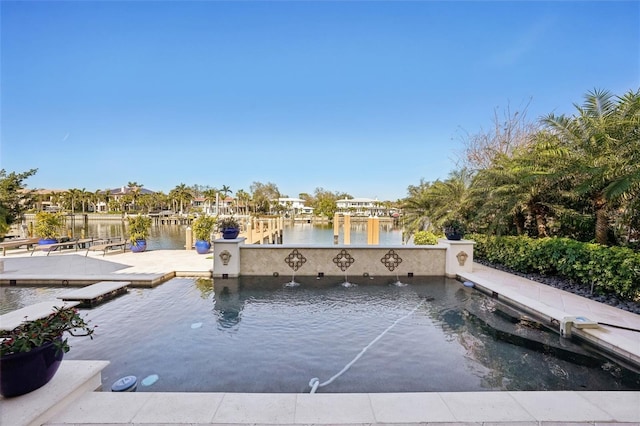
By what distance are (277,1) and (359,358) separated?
10.6 metres

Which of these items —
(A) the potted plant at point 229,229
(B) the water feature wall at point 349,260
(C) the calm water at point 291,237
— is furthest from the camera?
(C) the calm water at point 291,237

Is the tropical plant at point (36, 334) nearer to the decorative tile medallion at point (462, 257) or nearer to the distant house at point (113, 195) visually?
the decorative tile medallion at point (462, 257)

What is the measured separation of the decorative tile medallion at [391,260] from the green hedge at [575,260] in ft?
10.3

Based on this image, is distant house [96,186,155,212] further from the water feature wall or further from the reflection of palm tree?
the reflection of palm tree

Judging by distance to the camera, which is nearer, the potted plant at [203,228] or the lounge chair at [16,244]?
the lounge chair at [16,244]

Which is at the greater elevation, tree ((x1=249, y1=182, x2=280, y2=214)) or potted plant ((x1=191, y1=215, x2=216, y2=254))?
tree ((x1=249, y1=182, x2=280, y2=214))

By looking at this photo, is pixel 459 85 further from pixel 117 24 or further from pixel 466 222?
pixel 117 24

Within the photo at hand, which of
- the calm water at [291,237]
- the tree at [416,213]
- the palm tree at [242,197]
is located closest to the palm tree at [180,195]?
the palm tree at [242,197]

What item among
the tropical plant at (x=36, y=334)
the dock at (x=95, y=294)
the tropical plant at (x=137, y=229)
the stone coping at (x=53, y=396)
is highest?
the tropical plant at (x=137, y=229)

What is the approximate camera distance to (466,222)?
12.0m

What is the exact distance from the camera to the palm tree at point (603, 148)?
6047 millimetres

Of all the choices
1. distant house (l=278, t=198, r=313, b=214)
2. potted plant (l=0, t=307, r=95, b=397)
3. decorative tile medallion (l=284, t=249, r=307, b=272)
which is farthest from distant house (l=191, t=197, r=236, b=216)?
potted plant (l=0, t=307, r=95, b=397)

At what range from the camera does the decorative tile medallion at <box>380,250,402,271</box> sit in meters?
9.09

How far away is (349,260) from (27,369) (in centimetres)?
730
